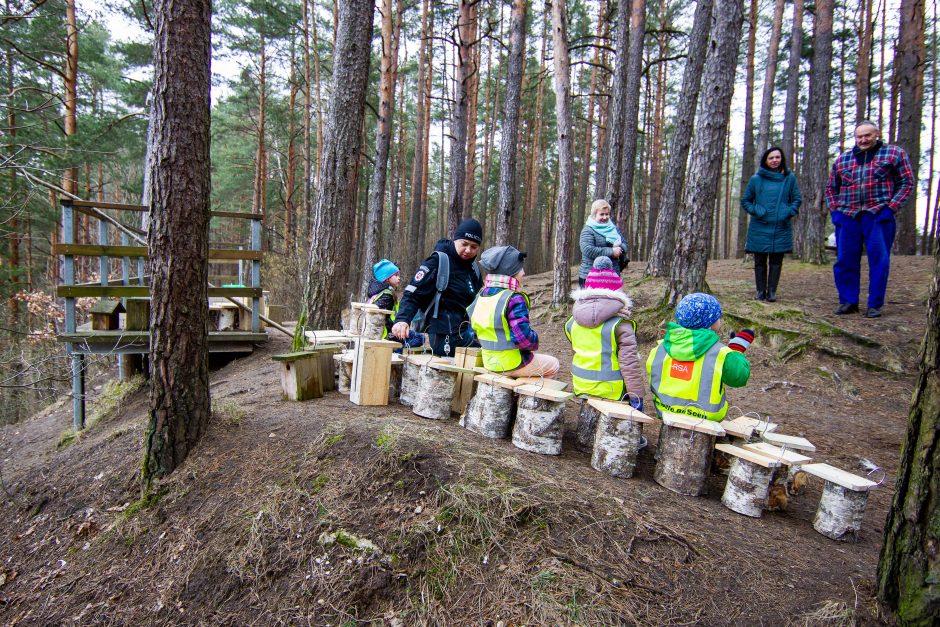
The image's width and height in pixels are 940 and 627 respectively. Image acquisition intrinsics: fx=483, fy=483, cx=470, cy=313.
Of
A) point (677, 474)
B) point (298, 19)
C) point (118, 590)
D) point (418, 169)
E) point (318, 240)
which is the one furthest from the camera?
point (418, 169)

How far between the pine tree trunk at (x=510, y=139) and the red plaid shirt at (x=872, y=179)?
487cm

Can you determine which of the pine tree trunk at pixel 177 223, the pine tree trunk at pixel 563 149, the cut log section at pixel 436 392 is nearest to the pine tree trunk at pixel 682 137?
the pine tree trunk at pixel 563 149

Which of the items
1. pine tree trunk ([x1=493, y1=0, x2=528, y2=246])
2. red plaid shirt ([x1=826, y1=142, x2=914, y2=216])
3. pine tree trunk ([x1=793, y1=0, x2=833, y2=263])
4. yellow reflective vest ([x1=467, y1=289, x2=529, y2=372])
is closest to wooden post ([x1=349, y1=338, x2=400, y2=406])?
yellow reflective vest ([x1=467, y1=289, x2=529, y2=372])

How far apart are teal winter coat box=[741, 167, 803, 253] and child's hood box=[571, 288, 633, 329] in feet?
13.3

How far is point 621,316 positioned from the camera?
141 inches

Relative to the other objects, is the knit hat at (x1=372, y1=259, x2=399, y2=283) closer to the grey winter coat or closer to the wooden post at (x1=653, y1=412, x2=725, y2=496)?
the grey winter coat


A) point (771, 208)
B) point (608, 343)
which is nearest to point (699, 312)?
point (608, 343)

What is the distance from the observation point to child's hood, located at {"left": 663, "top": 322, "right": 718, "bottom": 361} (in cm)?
325

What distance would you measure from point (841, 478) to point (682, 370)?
103 centimetres

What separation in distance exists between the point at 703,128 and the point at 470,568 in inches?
241

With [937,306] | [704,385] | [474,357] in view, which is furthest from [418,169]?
[937,306]

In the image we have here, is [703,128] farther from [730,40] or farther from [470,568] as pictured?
[470,568]

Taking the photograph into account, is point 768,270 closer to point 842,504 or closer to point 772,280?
point 772,280

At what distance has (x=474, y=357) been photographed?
4387mm
